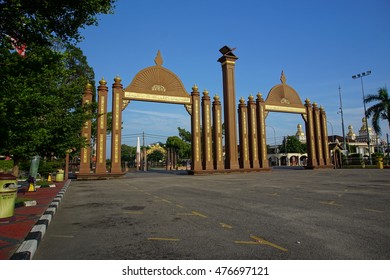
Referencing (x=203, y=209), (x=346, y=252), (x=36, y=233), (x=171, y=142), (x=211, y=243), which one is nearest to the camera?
(x=346, y=252)

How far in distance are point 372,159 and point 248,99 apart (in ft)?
67.5

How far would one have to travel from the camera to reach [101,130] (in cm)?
2223

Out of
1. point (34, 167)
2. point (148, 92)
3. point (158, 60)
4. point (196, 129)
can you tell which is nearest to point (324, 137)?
point (196, 129)

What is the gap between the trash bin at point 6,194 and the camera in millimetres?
6188

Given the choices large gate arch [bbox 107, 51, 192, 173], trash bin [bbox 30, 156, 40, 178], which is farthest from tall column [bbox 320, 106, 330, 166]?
trash bin [bbox 30, 156, 40, 178]

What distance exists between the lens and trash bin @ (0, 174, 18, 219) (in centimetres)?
619

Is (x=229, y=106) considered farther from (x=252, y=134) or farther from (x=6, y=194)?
(x=6, y=194)

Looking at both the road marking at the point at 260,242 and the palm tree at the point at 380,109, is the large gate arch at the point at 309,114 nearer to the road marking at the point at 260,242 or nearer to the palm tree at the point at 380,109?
the palm tree at the point at 380,109

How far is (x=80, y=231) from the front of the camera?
5.10 meters

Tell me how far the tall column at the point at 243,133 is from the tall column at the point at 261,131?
154cm

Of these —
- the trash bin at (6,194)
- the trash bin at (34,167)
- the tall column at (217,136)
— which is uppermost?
the tall column at (217,136)

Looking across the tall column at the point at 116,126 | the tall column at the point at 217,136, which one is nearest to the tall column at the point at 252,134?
the tall column at the point at 217,136

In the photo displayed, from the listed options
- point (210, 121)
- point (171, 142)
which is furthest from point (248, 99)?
point (171, 142)
